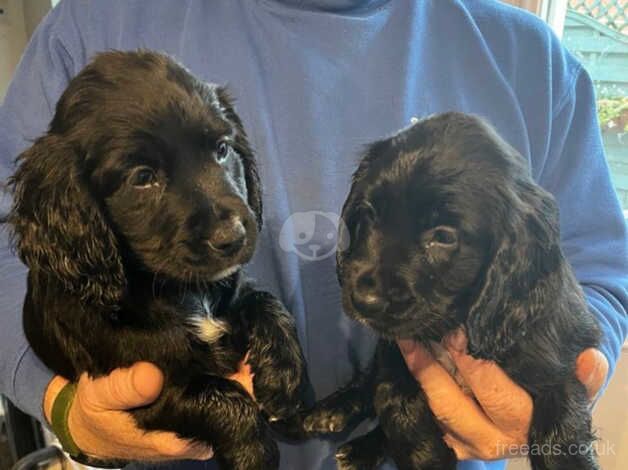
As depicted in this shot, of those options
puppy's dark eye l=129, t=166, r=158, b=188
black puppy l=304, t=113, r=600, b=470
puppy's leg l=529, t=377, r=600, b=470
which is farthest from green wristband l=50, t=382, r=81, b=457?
puppy's leg l=529, t=377, r=600, b=470

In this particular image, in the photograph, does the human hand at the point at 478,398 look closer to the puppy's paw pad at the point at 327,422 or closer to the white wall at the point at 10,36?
the puppy's paw pad at the point at 327,422

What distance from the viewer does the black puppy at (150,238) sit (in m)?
1.05

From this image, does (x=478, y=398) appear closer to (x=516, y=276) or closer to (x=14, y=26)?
(x=516, y=276)

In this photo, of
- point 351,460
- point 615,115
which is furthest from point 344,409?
point 615,115

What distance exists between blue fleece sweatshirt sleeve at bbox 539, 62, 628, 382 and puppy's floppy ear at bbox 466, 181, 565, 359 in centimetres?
58

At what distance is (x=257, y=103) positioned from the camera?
1.41m

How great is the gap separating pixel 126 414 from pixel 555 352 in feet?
2.87

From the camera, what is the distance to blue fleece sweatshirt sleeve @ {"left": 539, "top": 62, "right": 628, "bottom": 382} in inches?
62.7

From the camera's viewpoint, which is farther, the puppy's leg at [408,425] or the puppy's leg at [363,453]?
the puppy's leg at [363,453]

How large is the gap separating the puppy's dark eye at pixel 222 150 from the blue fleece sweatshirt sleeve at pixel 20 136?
1.61 feet

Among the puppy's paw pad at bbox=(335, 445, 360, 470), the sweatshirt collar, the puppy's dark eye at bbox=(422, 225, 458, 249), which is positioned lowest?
the puppy's paw pad at bbox=(335, 445, 360, 470)

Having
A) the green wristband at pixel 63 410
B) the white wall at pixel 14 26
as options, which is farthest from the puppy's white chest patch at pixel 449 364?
the white wall at pixel 14 26

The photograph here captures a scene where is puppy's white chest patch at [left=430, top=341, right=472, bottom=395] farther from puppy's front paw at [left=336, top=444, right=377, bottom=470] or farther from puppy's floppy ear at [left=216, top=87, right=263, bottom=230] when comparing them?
puppy's floppy ear at [left=216, top=87, right=263, bottom=230]

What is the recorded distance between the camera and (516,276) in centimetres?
104
